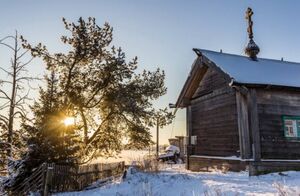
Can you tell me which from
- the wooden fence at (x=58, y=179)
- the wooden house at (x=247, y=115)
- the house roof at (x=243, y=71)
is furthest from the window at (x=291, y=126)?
the wooden fence at (x=58, y=179)

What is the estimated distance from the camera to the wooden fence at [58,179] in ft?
39.7

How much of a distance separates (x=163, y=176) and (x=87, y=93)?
359 inches

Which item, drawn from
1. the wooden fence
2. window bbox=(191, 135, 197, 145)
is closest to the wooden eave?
window bbox=(191, 135, 197, 145)

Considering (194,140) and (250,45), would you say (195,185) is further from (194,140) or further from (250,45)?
(250,45)

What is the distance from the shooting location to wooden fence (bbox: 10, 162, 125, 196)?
12.1 meters

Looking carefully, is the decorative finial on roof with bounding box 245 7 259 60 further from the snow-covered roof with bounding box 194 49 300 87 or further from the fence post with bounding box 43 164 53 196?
the fence post with bounding box 43 164 53 196

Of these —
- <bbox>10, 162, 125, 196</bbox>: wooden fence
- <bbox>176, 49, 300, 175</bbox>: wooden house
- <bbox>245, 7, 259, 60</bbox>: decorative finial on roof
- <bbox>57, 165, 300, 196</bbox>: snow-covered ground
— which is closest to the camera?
<bbox>57, 165, 300, 196</bbox>: snow-covered ground

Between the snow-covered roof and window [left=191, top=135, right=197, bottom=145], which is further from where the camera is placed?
window [left=191, top=135, right=197, bottom=145]

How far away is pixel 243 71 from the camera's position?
50.8 ft

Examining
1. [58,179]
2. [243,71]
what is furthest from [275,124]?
[58,179]

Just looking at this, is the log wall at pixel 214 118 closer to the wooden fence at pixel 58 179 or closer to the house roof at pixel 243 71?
the house roof at pixel 243 71

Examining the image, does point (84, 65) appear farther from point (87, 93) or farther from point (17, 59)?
point (17, 59)

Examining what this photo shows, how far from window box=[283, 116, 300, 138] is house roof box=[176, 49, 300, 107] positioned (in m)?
1.58

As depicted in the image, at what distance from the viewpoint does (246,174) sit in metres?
13.5
